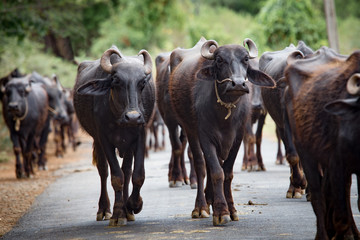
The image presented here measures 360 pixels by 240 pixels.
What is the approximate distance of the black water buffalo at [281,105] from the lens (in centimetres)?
1129

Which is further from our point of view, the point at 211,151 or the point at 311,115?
the point at 211,151

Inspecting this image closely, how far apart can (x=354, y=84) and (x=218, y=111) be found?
3.33m

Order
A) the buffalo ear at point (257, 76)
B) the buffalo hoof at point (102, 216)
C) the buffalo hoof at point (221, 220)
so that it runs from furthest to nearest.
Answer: the buffalo hoof at point (102, 216), the buffalo ear at point (257, 76), the buffalo hoof at point (221, 220)

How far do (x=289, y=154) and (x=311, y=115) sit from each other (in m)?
3.83

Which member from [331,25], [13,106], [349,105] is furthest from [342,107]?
[331,25]

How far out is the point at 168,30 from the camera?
56781 mm

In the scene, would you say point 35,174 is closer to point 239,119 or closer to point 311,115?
point 239,119

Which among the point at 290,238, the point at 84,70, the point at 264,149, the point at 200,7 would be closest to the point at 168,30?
the point at 200,7

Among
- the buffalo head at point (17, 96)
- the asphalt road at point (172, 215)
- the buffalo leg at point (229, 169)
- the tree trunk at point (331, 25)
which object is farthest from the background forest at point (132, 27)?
the buffalo leg at point (229, 169)

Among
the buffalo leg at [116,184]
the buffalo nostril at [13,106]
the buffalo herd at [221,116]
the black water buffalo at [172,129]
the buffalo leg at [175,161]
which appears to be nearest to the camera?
the buffalo herd at [221,116]

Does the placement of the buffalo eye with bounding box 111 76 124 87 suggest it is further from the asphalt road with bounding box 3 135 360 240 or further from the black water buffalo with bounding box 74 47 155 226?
the asphalt road with bounding box 3 135 360 240

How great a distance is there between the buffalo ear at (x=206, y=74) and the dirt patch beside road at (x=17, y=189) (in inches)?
133

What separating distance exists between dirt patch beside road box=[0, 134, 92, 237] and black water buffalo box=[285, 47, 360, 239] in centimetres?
455

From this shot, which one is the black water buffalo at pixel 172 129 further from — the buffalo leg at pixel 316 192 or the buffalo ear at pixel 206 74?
the buffalo leg at pixel 316 192
